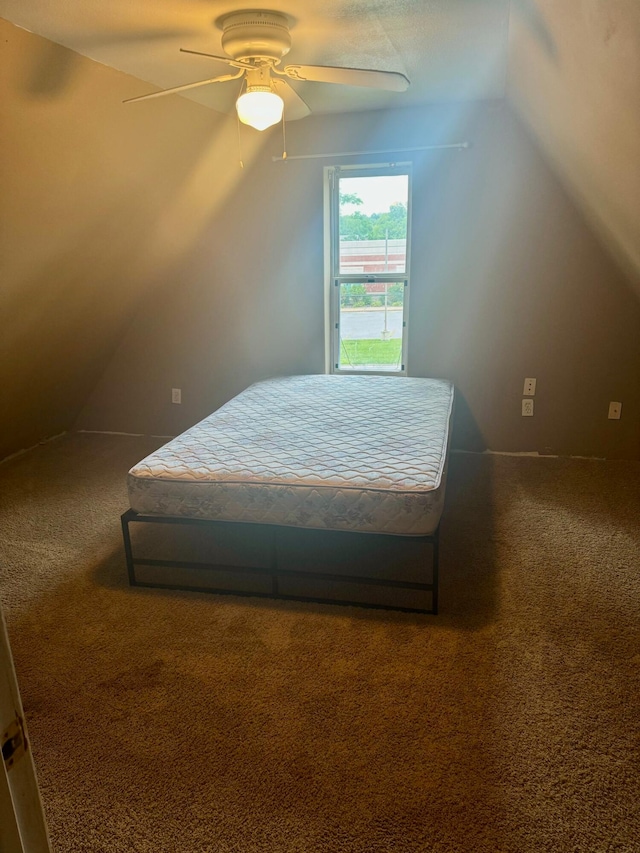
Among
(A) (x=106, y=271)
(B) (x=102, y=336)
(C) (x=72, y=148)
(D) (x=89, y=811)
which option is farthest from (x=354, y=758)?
(B) (x=102, y=336)

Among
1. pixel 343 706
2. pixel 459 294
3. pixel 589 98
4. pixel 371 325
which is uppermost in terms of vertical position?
pixel 589 98

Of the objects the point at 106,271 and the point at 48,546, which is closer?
the point at 48,546

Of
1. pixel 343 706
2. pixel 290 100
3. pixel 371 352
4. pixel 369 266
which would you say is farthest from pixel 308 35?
pixel 343 706

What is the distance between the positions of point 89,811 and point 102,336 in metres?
3.04

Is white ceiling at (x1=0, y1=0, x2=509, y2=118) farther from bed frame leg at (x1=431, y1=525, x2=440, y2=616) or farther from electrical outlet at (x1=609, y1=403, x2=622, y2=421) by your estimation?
electrical outlet at (x1=609, y1=403, x2=622, y2=421)

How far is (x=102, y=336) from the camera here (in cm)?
383

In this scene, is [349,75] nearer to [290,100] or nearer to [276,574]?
[290,100]

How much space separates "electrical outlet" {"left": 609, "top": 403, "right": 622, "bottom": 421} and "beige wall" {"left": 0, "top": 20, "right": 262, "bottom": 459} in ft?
9.16

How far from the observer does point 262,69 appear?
6.91 ft

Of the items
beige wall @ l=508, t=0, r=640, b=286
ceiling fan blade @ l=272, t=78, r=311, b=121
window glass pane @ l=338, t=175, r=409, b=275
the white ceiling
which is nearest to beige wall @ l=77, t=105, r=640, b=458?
window glass pane @ l=338, t=175, r=409, b=275

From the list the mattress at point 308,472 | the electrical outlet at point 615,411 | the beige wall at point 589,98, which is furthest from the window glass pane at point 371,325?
the electrical outlet at point 615,411

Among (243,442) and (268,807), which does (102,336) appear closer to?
(243,442)

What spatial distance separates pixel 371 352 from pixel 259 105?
2014mm

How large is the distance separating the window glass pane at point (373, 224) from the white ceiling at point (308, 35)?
0.75 meters
